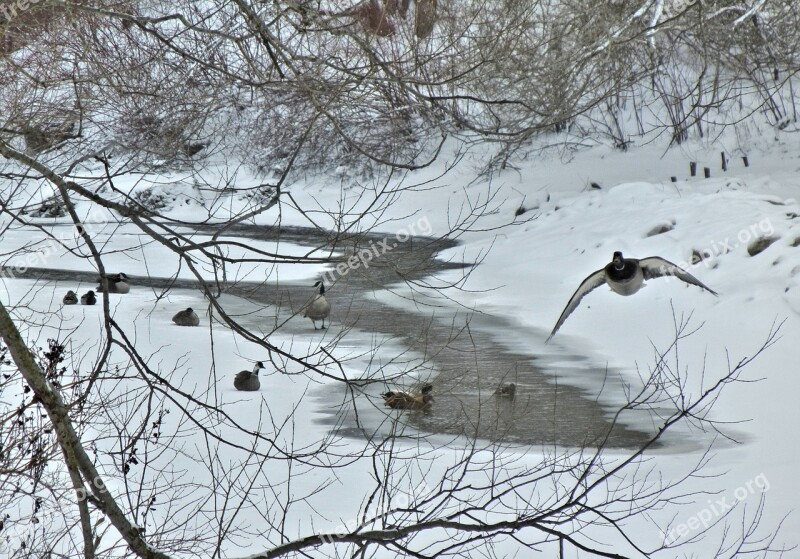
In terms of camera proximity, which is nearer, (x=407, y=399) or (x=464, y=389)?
A: (x=407, y=399)

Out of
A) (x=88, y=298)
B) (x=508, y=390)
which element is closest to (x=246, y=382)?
(x=508, y=390)

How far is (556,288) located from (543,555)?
803 centimetres

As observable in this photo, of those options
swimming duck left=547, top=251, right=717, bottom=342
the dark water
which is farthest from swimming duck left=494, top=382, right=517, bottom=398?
swimming duck left=547, top=251, right=717, bottom=342

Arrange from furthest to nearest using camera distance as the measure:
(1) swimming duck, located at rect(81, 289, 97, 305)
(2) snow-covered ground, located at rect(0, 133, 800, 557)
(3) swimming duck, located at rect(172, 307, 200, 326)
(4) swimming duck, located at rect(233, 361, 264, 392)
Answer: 1. (1) swimming duck, located at rect(81, 289, 97, 305)
2. (3) swimming duck, located at rect(172, 307, 200, 326)
3. (4) swimming duck, located at rect(233, 361, 264, 392)
4. (2) snow-covered ground, located at rect(0, 133, 800, 557)

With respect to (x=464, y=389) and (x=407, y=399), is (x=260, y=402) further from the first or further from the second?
(x=407, y=399)

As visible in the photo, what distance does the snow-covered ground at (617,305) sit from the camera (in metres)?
6.18

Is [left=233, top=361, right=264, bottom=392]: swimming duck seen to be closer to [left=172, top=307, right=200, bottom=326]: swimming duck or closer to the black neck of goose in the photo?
[left=172, top=307, right=200, bottom=326]: swimming duck

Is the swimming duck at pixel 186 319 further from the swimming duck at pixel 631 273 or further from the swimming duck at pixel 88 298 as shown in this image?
the swimming duck at pixel 631 273

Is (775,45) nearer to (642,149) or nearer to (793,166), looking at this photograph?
(793,166)

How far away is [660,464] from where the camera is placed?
21.0ft

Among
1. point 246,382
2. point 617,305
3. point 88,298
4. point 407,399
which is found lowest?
point 246,382

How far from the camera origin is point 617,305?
1150 centimetres

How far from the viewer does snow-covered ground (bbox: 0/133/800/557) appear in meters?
6.18

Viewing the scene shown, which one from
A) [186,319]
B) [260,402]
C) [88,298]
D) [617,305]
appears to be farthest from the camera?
[617,305]
